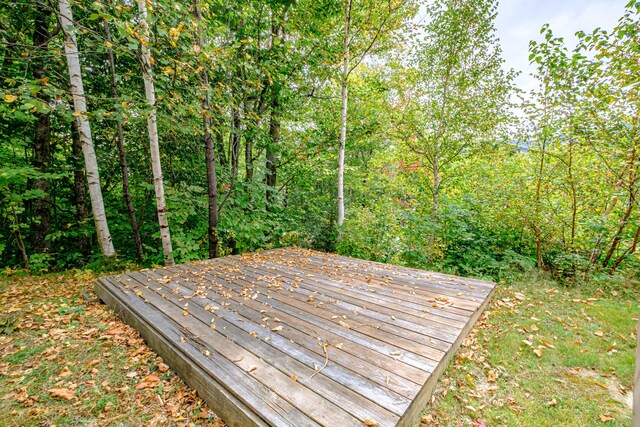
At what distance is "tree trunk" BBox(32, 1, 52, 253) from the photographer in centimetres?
430

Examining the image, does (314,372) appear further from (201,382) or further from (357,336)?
(201,382)

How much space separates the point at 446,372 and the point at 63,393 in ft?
10.4

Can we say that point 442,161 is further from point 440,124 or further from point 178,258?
point 178,258

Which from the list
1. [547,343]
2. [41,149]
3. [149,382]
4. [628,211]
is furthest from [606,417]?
[41,149]

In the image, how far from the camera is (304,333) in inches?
90.9

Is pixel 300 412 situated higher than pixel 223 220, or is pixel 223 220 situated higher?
pixel 223 220

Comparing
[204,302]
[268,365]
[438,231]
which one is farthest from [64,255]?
[438,231]

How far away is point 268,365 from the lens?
1.88 m

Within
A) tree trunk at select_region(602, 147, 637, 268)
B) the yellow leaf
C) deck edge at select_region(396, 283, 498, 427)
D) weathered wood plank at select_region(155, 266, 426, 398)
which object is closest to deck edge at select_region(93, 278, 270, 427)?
weathered wood plank at select_region(155, 266, 426, 398)

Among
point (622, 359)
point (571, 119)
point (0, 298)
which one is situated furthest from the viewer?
point (571, 119)

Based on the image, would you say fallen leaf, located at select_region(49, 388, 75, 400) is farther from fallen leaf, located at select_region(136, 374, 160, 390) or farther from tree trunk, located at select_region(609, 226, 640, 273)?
tree trunk, located at select_region(609, 226, 640, 273)

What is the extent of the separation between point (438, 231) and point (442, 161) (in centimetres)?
165

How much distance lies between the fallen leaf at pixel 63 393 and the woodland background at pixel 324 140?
109 inches

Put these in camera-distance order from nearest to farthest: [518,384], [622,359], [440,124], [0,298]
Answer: [518,384] < [622,359] < [0,298] < [440,124]
